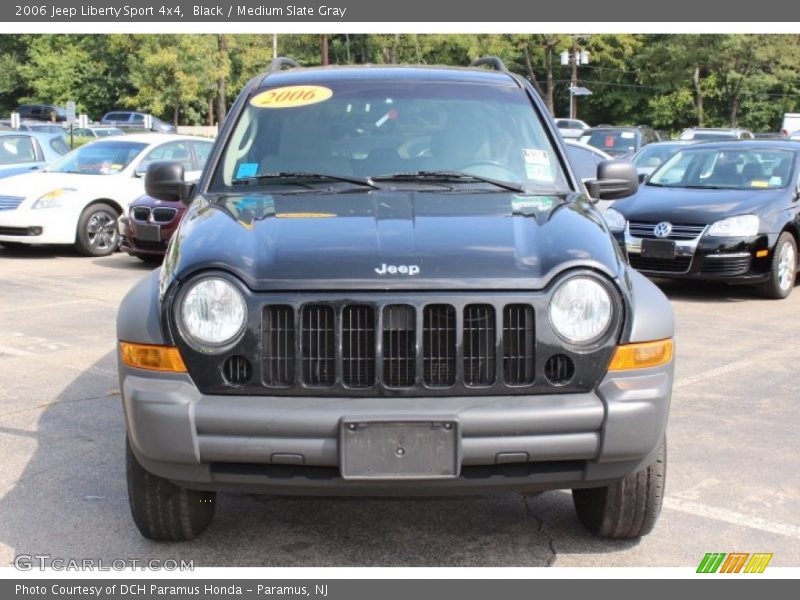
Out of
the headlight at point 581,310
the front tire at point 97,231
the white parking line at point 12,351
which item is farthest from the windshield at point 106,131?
the headlight at point 581,310

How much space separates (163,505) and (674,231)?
764cm

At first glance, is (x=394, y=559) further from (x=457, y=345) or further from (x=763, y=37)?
(x=763, y=37)

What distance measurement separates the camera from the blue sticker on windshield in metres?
4.64

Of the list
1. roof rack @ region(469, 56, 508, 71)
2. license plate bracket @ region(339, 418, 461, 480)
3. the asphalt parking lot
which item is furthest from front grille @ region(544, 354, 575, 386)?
roof rack @ region(469, 56, 508, 71)

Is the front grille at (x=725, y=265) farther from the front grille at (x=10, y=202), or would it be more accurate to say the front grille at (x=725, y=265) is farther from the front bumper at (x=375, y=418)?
the front grille at (x=10, y=202)

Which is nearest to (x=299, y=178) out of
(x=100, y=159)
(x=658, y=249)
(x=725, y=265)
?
(x=658, y=249)

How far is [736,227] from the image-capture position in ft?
33.7

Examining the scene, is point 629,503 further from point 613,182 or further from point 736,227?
point 736,227

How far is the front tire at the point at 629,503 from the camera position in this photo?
3.80 meters

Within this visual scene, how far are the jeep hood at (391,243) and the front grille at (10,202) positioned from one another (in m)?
10.2

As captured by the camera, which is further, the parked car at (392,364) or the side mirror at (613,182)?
the side mirror at (613,182)

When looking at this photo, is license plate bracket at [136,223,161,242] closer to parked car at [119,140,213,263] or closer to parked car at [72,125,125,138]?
parked car at [119,140,213,263]

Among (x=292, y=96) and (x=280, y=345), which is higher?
(x=292, y=96)

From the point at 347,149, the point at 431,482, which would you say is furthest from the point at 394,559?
the point at 347,149
